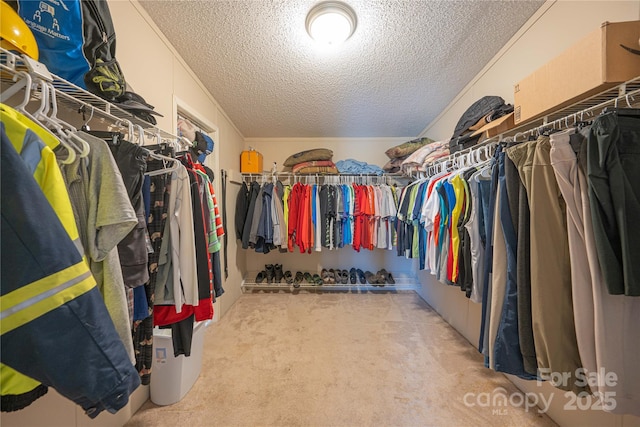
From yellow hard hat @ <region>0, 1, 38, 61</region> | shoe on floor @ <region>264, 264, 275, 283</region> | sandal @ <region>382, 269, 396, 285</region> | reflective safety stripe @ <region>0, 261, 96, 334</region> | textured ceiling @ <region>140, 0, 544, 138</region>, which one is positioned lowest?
sandal @ <region>382, 269, 396, 285</region>

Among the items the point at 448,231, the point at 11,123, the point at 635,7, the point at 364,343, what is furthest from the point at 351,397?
the point at 635,7

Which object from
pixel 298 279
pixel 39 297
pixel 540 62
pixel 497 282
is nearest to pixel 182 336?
pixel 39 297

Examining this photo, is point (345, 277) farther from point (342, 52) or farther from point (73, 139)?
point (73, 139)

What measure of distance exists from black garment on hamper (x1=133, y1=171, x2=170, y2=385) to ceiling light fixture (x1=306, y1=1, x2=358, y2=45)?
124 centimetres

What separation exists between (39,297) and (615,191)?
1.46m

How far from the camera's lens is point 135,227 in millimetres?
736

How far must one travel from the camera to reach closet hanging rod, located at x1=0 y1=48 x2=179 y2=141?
55cm

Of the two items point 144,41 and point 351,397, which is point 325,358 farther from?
point 144,41

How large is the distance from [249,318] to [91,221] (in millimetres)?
2050

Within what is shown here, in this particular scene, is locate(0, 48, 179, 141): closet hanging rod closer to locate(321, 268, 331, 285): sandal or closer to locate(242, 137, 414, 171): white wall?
locate(242, 137, 414, 171): white wall

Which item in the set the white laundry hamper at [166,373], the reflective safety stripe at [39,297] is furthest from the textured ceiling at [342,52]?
the white laundry hamper at [166,373]

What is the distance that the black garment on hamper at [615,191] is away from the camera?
639 millimetres

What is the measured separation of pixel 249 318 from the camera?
7.66 feet

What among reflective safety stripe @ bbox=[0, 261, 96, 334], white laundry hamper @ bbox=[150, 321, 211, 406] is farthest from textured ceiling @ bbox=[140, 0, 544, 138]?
white laundry hamper @ bbox=[150, 321, 211, 406]
